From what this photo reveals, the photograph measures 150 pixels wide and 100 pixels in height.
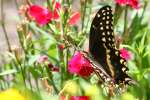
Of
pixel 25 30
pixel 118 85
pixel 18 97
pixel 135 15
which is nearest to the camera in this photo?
pixel 18 97

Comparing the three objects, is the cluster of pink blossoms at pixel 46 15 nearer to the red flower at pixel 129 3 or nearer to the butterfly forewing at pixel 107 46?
the red flower at pixel 129 3

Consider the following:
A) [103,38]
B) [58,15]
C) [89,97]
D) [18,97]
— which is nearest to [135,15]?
[58,15]

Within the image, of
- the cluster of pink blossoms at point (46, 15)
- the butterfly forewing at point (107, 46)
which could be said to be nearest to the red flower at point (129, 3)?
the cluster of pink blossoms at point (46, 15)

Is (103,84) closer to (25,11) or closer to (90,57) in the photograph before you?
(90,57)

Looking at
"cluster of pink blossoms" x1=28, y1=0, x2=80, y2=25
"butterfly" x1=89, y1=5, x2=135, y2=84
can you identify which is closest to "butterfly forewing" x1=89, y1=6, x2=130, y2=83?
"butterfly" x1=89, y1=5, x2=135, y2=84

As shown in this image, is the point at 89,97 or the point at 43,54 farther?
the point at 43,54

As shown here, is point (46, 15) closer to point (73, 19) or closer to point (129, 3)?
point (73, 19)
